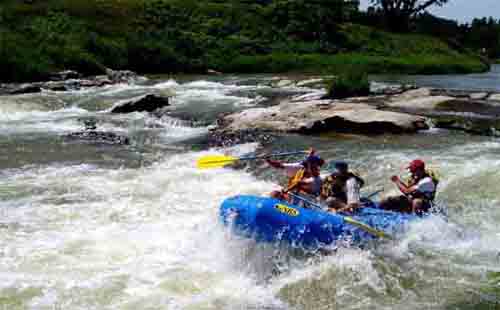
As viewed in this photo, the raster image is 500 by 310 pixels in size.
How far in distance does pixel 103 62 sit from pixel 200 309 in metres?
26.0

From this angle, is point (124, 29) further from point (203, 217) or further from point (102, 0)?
point (203, 217)

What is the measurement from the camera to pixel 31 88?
2003cm

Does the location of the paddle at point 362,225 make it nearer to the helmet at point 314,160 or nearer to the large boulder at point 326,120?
the helmet at point 314,160

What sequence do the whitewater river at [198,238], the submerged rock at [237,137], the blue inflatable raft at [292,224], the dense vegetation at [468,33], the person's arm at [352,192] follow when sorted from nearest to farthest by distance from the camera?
the whitewater river at [198,238]
the blue inflatable raft at [292,224]
the person's arm at [352,192]
the submerged rock at [237,137]
the dense vegetation at [468,33]

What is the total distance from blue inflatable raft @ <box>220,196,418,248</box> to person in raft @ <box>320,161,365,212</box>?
335mm

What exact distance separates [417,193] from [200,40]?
A: 30.0 metres

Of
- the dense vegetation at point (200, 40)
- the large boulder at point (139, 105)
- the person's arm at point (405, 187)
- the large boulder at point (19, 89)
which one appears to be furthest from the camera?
the dense vegetation at point (200, 40)

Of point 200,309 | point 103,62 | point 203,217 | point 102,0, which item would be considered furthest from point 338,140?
point 102,0

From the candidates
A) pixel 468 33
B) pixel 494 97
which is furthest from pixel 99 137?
pixel 468 33

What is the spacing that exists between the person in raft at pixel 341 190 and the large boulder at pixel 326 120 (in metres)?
5.91

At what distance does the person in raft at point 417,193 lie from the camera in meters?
6.95

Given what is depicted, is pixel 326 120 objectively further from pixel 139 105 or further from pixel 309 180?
pixel 139 105

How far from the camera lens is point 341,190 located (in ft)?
22.7

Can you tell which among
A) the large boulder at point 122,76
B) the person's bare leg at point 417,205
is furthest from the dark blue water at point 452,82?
the person's bare leg at point 417,205
